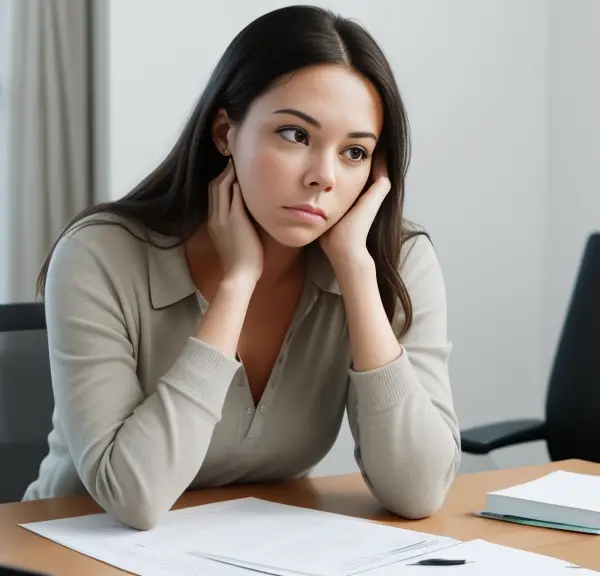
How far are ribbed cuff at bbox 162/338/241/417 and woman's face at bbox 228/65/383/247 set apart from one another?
19cm

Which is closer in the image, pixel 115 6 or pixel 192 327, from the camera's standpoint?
pixel 192 327

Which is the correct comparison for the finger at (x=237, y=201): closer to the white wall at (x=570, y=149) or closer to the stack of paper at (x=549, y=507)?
the stack of paper at (x=549, y=507)

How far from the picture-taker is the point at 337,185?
1.36 metres

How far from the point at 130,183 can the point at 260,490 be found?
1445 millimetres

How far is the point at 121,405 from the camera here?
1.28 meters

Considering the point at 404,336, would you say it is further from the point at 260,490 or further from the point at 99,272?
the point at 99,272

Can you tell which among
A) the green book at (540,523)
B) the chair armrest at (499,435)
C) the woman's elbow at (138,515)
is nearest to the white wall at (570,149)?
the chair armrest at (499,435)

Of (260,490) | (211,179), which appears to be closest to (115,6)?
(211,179)

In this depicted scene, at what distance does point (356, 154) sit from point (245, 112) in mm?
161

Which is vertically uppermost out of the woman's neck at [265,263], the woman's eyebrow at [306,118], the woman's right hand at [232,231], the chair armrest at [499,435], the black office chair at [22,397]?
the woman's eyebrow at [306,118]

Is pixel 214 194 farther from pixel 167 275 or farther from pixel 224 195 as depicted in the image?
pixel 167 275

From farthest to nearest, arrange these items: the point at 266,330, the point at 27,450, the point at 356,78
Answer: the point at 27,450, the point at 266,330, the point at 356,78

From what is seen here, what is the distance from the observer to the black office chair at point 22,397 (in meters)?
1.63

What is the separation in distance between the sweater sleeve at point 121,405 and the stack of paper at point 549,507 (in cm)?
36
